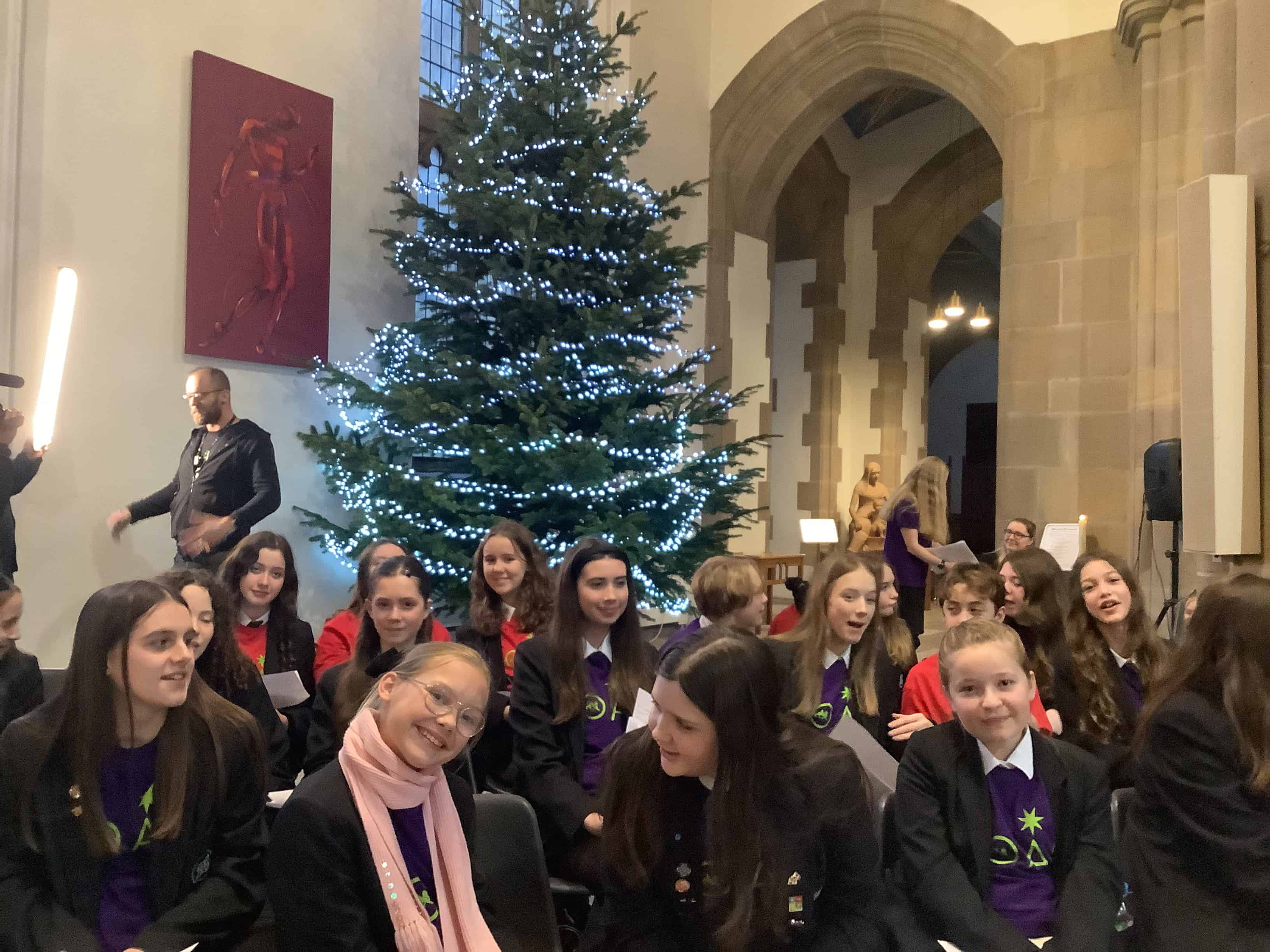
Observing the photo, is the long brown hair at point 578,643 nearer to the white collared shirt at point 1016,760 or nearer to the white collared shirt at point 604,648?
the white collared shirt at point 604,648

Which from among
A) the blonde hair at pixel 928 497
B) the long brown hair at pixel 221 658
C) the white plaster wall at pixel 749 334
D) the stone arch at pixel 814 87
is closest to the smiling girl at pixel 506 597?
the long brown hair at pixel 221 658

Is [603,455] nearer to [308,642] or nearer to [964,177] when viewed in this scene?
[308,642]

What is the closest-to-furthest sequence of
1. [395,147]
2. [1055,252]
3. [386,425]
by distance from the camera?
[386,425], [395,147], [1055,252]

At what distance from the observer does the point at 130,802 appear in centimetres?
194

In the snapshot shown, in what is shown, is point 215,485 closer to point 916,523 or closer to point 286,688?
point 286,688

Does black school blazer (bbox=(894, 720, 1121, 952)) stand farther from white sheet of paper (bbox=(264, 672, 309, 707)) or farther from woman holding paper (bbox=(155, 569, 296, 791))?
white sheet of paper (bbox=(264, 672, 309, 707))

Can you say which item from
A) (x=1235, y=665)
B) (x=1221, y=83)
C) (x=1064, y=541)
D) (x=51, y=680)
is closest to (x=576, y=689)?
(x=1235, y=665)

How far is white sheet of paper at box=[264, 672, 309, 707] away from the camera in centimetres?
312

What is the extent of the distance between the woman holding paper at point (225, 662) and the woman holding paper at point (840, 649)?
53.3 inches

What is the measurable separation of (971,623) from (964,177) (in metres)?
10.7

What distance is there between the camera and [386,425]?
19.0 feet

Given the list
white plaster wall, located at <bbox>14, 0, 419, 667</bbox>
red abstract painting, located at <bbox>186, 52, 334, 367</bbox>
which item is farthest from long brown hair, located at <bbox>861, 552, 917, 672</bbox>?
red abstract painting, located at <bbox>186, 52, 334, 367</bbox>

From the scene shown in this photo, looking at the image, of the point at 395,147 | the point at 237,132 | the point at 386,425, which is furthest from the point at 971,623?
the point at 395,147

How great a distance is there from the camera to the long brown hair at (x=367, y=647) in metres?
2.76
